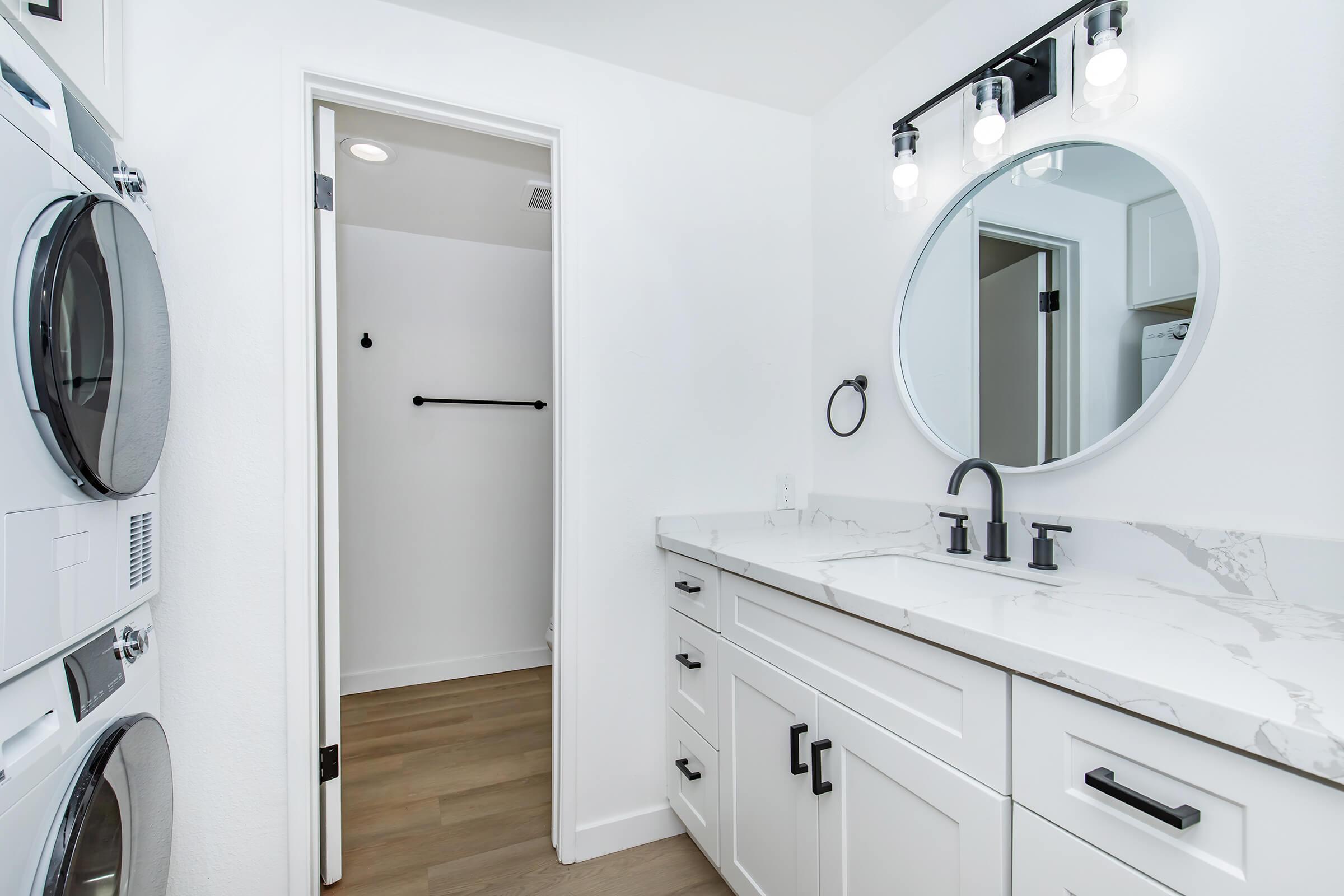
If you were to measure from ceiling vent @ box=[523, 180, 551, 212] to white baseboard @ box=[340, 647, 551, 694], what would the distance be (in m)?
2.24

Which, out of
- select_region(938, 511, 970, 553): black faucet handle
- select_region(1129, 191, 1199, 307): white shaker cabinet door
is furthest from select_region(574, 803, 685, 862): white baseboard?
select_region(1129, 191, 1199, 307): white shaker cabinet door

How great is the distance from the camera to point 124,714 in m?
1.04

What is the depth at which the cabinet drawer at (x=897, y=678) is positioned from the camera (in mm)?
798

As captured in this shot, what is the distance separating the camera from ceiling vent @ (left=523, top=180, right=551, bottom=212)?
2.39m

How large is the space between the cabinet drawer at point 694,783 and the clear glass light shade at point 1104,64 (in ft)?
5.40

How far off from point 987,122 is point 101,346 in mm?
1778

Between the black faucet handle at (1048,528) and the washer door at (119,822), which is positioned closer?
the washer door at (119,822)

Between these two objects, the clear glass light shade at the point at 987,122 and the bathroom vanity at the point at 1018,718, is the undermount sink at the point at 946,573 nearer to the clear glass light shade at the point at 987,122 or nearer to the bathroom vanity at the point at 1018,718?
the bathroom vanity at the point at 1018,718

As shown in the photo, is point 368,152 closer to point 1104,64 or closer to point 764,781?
point 1104,64

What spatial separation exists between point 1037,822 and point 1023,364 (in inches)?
40.0

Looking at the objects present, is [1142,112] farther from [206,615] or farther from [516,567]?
[516,567]

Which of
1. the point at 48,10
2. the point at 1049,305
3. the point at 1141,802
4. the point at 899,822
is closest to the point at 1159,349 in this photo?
the point at 1049,305

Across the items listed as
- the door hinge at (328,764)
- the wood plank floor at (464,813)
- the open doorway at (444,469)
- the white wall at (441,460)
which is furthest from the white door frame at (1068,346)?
the white wall at (441,460)

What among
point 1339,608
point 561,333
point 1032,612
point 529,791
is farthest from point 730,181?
point 529,791
